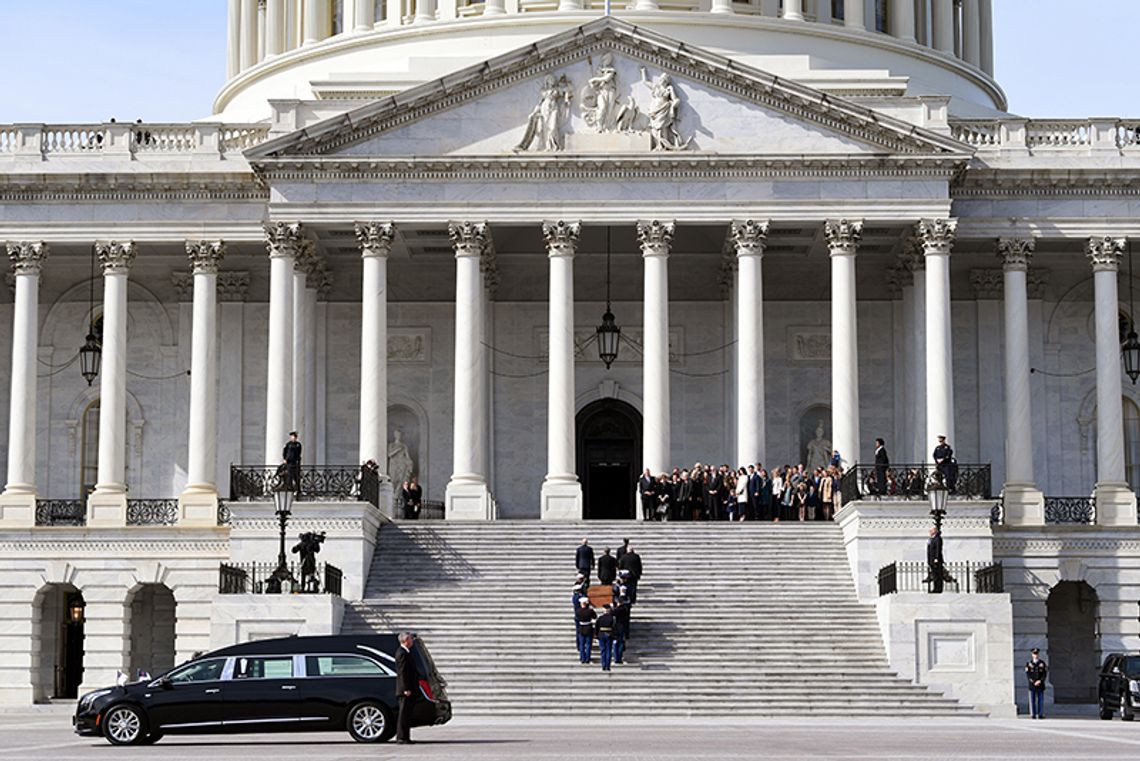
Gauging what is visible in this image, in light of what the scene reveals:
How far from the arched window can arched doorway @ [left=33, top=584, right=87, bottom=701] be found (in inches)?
245

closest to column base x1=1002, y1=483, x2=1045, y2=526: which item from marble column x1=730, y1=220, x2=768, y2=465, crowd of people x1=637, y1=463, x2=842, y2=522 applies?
crowd of people x1=637, y1=463, x2=842, y2=522

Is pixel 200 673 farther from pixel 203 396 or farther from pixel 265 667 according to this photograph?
pixel 203 396

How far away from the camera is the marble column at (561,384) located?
59656 millimetres

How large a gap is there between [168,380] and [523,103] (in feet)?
52.1

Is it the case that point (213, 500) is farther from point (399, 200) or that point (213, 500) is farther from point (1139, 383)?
point (1139, 383)

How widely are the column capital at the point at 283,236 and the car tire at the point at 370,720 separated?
1080 inches

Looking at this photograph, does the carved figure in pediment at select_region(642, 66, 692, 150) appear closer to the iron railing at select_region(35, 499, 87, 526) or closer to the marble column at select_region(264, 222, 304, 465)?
the marble column at select_region(264, 222, 304, 465)

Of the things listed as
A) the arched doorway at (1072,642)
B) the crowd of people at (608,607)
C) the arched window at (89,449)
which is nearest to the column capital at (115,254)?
the arched window at (89,449)

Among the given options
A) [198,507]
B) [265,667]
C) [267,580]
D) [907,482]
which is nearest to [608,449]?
[198,507]

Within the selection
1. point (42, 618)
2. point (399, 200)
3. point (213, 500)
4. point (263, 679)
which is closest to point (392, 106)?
point (399, 200)

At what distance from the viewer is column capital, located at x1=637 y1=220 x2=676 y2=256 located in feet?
201

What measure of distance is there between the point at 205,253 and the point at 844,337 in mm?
18507

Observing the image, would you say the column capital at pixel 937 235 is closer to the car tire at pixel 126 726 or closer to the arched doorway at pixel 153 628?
the arched doorway at pixel 153 628

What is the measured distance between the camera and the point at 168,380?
6950cm
